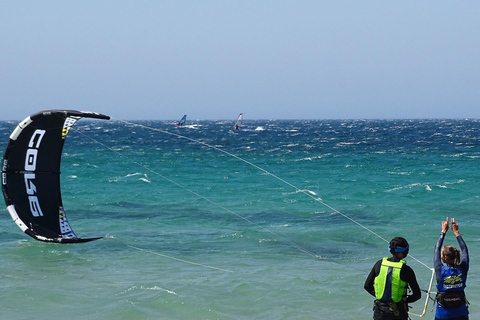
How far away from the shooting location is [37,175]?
12.8 metres

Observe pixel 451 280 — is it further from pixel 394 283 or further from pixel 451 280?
pixel 394 283

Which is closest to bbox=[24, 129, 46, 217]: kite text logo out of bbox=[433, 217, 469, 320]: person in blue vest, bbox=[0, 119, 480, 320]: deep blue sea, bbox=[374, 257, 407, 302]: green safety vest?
bbox=[0, 119, 480, 320]: deep blue sea

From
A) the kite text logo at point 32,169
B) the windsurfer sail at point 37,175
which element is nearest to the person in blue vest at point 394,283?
the windsurfer sail at point 37,175

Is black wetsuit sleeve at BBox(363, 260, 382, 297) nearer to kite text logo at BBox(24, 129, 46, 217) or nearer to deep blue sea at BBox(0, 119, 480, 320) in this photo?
deep blue sea at BBox(0, 119, 480, 320)

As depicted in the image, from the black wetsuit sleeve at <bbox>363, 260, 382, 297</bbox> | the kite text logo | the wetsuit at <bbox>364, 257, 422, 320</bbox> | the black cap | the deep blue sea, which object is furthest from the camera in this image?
the deep blue sea

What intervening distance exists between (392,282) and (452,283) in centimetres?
67

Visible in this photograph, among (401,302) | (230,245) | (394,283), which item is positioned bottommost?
(230,245)

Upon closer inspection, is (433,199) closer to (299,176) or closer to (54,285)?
(299,176)

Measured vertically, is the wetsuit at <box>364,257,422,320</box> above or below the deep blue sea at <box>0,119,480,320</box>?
above

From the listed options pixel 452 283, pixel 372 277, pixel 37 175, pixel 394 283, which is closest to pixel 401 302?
pixel 394 283

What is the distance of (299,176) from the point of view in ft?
128

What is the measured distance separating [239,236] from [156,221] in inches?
166

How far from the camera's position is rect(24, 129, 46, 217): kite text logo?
12.6 metres

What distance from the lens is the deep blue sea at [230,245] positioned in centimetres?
1295
